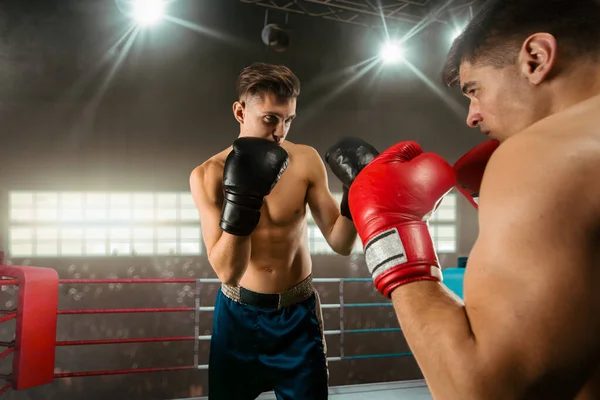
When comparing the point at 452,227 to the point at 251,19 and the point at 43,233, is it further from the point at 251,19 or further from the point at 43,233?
the point at 43,233

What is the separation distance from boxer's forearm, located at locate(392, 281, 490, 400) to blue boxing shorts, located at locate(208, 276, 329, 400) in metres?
0.93

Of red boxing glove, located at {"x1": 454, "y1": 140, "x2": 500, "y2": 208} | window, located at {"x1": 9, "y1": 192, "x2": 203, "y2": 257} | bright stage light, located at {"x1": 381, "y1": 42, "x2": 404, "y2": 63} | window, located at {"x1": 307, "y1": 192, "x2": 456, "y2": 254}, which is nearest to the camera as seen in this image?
red boxing glove, located at {"x1": 454, "y1": 140, "x2": 500, "y2": 208}

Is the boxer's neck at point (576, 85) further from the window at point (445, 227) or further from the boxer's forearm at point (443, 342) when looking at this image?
the window at point (445, 227)

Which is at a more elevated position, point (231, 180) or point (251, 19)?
point (251, 19)

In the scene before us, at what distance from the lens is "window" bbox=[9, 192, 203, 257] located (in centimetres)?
464

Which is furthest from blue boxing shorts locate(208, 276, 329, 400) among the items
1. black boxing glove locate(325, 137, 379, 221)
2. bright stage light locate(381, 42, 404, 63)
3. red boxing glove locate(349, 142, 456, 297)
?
bright stage light locate(381, 42, 404, 63)

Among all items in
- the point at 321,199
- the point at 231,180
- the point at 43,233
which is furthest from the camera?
the point at 43,233

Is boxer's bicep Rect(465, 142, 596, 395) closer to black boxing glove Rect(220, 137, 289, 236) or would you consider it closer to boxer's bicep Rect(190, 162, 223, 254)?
black boxing glove Rect(220, 137, 289, 236)

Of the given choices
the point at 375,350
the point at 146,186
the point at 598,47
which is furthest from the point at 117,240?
the point at 598,47

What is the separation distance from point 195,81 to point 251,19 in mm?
1068

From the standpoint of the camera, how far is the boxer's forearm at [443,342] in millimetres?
481

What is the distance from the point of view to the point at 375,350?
5719 millimetres

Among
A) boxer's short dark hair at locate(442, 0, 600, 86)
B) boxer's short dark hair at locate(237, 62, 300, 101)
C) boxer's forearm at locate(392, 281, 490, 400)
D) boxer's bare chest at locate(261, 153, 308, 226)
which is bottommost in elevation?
boxer's forearm at locate(392, 281, 490, 400)

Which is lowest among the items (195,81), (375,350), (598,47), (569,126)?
(375,350)
